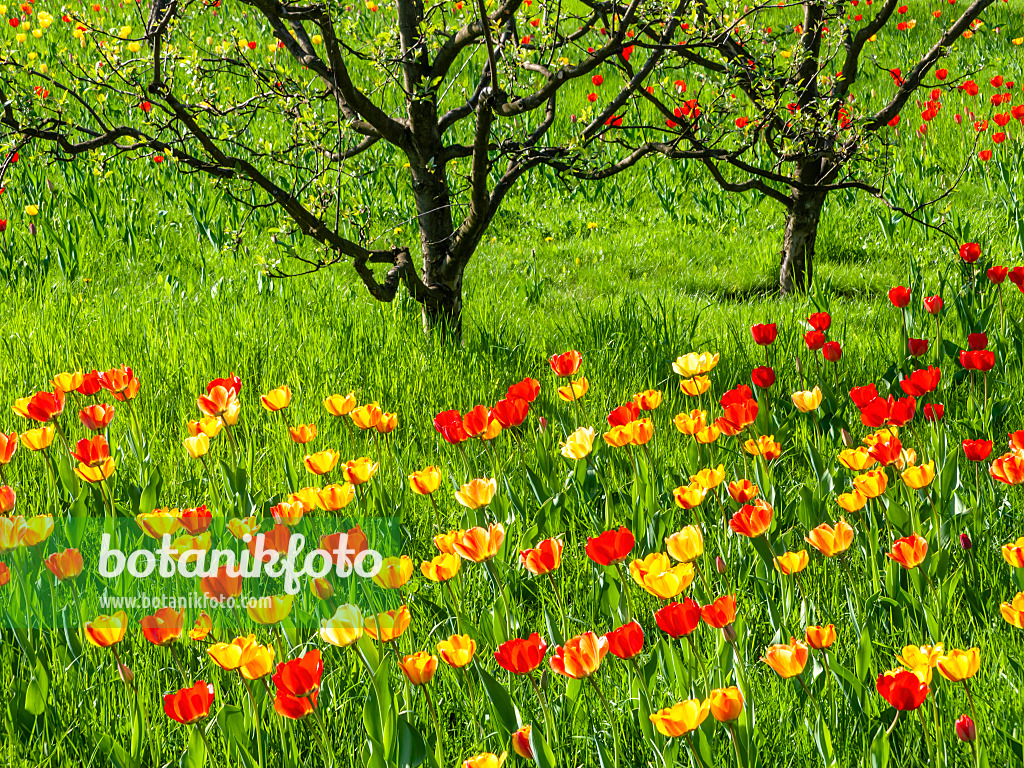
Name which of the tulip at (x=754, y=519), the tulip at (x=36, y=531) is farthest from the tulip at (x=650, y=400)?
the tulip at (x=36, y=531)

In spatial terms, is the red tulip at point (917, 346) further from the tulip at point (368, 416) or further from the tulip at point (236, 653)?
the tulip at point (236, 653)

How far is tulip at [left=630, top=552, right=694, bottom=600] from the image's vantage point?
136 centimetres

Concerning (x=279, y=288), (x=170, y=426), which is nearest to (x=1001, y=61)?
(x=279, y=288)

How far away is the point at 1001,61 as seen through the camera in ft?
26.4

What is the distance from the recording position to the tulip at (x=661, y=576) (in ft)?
4.45

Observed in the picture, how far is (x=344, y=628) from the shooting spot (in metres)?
1.41

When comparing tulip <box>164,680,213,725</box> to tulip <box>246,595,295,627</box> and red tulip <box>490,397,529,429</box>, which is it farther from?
red tulip <box>490,397,529,429</box>

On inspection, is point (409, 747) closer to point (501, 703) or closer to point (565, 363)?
point (501, 703)

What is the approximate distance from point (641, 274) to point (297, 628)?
3558 millimetres

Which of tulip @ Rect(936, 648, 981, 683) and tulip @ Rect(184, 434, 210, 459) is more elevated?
tulip @ Rect(184, 434, 210, 459)

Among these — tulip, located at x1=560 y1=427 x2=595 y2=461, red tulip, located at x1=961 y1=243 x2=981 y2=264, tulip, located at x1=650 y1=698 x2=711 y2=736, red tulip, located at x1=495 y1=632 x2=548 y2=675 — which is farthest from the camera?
red tulip, located at x1=961 y1=243 x2=981 y2=264

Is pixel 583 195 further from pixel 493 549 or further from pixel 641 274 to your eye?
pixel 493 549

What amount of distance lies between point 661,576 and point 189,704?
672 mm

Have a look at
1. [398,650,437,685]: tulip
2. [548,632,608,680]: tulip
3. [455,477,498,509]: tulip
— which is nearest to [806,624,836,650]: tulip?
[548,632,608,680]: tulip
